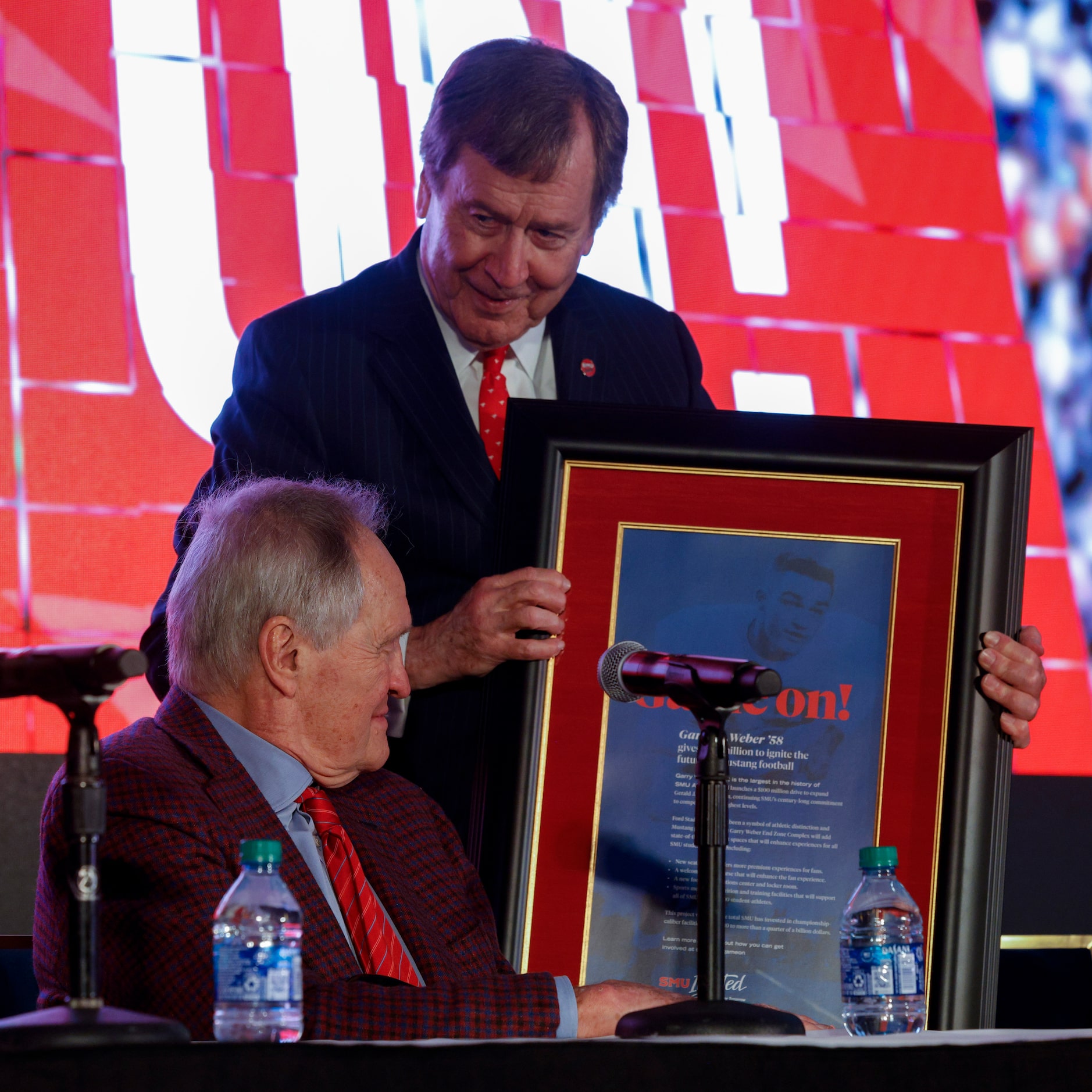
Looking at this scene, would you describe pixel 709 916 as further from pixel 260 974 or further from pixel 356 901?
pixel 356 901

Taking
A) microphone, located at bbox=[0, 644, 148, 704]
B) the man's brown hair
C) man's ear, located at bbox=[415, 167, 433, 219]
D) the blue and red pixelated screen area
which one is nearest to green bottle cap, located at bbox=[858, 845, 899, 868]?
microphone, located at bbox=[0, 644, 148, 704]

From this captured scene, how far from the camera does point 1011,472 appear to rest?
2104 mm

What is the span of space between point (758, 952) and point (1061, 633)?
1.98 meters

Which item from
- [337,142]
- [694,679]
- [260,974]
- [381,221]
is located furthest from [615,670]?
[337,142]

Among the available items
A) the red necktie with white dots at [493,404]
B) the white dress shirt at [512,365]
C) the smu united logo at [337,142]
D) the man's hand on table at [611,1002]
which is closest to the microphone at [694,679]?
the man's hand on table at [611,1002]

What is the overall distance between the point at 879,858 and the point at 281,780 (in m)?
0.83

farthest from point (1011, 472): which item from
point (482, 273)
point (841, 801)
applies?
point (482, 273)

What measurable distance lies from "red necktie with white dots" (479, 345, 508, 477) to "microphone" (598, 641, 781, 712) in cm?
89

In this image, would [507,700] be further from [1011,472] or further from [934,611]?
[1011,472]

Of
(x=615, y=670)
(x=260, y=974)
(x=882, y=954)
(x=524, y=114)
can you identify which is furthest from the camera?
(x=524, y=114)

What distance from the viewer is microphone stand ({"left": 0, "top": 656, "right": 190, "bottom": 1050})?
46.4 inches

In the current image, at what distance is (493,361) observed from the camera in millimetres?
2604

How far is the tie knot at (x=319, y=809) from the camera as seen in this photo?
2100 millimetres

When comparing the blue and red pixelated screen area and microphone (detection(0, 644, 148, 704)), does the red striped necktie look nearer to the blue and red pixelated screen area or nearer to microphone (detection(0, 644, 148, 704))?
microphone (detection(0, 644, 148, 704))
